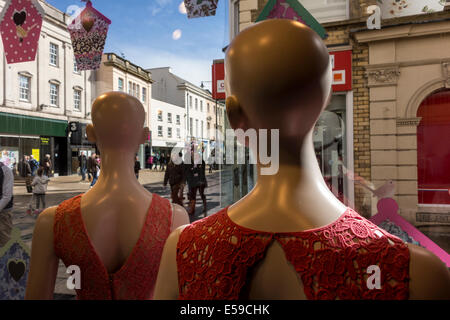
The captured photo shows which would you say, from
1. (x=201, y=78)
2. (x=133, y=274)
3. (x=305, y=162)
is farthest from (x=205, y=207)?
(x=305, y=162)

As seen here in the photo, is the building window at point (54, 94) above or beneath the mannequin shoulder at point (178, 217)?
above

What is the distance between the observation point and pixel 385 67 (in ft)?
5.99

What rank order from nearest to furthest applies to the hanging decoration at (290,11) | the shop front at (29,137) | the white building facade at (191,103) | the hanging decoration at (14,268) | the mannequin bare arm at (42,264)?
the mannequin bare arm at (42,264) → the hanging decoration at (290,11) → the white building facade at (191,103) → the hanging decoration at (14,268) → the shop front at (29,137)

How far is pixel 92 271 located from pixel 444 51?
2.23 meters

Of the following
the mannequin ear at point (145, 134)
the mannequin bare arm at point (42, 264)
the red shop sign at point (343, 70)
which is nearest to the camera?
the mannequin bare arm at point (42, 264)

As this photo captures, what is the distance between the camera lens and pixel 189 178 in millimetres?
2551

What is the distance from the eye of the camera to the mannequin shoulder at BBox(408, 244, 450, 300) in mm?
408

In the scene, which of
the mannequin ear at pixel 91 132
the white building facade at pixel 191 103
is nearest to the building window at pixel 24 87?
the white building facade at pixel 191 103

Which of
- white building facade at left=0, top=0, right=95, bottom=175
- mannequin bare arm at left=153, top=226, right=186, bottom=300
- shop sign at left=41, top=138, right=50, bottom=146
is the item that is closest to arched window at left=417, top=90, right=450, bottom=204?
mannequin bare arm at left=153, top=226, right=186, bottom=300

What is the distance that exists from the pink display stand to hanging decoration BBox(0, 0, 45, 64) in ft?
9.69

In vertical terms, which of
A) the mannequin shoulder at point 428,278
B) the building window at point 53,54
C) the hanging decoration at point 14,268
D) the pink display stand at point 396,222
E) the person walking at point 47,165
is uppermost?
the building window at point 53,54

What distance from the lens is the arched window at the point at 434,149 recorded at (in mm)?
1757

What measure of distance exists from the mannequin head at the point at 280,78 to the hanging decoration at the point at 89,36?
165cm

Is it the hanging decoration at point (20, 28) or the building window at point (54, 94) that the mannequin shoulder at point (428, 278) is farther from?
the building window at point (54, 94)
